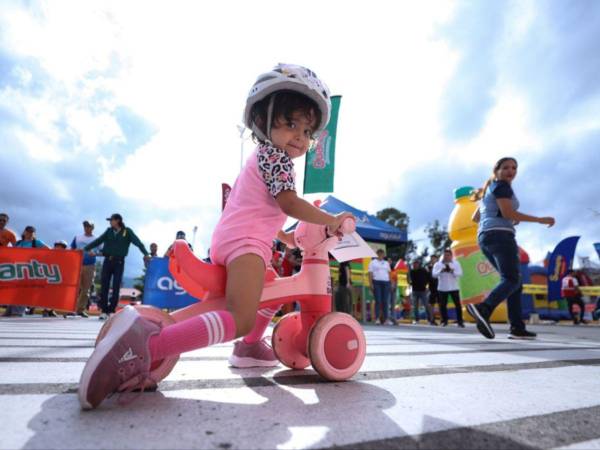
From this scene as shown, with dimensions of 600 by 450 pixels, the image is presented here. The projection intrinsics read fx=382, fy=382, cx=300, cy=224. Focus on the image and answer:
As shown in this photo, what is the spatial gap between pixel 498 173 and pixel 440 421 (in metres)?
3.37

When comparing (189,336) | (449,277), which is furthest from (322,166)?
(189,336)

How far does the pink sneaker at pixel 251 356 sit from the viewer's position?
1.80 metres

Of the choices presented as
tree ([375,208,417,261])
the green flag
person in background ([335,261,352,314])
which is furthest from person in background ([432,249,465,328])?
tree ([375,208,417,261])

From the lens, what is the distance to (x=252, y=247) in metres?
1.40

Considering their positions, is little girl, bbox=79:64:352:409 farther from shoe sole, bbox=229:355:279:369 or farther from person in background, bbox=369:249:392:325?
person in background, bbox=369:249:392:325

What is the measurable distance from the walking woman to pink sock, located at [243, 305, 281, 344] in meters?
2.54

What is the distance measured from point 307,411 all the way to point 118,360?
0.53 m

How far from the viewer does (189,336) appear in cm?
114

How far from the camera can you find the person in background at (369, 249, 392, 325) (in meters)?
8.42

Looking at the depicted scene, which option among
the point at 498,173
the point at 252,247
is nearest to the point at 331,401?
the point at 252,247

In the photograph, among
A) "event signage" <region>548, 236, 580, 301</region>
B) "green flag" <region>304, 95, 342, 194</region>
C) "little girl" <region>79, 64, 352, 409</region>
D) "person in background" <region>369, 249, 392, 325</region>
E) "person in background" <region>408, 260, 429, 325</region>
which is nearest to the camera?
"little girl" <region>79, 64, 352, 409</region>

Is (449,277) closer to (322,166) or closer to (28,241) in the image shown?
(322,166)

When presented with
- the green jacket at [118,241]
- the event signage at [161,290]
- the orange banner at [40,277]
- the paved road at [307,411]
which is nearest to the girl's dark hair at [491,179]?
the paved road at [307,411]

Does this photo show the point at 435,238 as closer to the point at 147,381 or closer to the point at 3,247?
the point at 3,247
